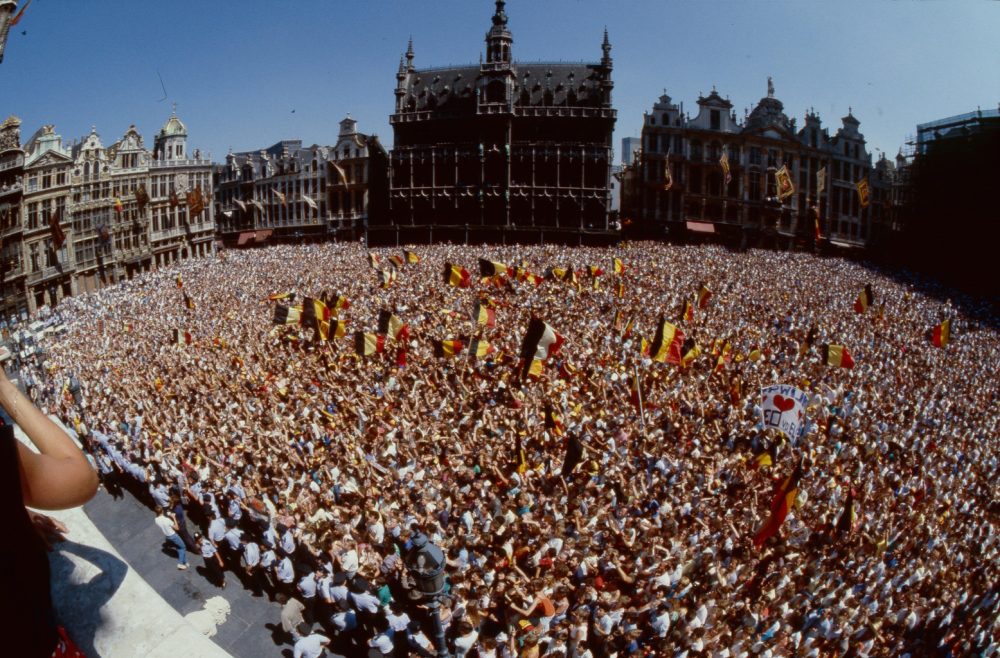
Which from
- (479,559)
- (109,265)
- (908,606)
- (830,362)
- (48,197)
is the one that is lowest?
(908,606)

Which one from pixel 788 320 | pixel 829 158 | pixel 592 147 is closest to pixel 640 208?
pixel 592 147

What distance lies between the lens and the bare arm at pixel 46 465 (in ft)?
7.06

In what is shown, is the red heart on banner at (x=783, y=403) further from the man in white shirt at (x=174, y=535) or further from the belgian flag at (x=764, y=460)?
the man in white shirt at (x=174, y=535)

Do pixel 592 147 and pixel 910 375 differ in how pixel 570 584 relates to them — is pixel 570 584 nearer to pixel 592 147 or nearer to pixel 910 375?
pixel 910 375

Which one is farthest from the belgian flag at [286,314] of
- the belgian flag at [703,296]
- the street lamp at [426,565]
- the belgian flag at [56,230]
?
the belgian flag at [56,230]

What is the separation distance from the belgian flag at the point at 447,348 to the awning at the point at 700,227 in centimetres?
4283

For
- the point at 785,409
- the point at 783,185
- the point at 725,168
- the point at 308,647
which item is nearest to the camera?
the point at 308,647

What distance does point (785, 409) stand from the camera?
13.4 m

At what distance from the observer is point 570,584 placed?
8.81 m

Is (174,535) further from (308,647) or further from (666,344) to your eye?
(666,344)

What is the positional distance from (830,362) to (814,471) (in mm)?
6685

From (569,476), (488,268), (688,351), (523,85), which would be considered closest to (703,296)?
(688,351)

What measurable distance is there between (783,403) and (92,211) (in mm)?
48371

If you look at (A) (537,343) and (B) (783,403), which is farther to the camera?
(A) (537,343)
